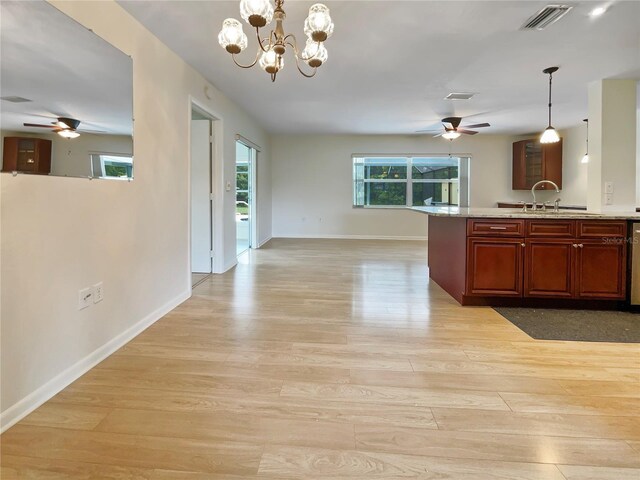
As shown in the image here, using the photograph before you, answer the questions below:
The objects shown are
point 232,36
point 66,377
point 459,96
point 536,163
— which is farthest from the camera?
point 536,163

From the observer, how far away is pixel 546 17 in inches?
108

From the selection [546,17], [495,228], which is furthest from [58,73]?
[495,228]

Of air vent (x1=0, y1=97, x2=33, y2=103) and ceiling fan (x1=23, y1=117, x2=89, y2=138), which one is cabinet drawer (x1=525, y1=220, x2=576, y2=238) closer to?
ceiling fan (x1=23, y1=117, x2=89, y2=138)

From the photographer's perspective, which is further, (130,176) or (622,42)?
(622,42)

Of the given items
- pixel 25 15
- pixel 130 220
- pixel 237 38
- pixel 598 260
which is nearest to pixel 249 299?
pixel 130 220

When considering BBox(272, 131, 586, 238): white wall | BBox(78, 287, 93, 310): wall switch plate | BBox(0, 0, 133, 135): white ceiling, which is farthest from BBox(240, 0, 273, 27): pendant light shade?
BBox(272, 131, 586, 238): white wall

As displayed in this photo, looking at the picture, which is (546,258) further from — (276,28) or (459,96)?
(276,28)

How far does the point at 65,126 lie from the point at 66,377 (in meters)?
1.37

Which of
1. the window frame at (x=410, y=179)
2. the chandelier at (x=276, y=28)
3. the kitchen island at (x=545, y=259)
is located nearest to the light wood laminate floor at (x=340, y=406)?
the kitchen island at (x=545, y=259)

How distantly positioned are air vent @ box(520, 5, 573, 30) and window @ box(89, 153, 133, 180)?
304 cm

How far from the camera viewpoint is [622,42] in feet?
10.6

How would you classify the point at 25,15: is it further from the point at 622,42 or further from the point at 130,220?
the point at 622,42

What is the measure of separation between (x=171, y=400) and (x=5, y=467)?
65 cm

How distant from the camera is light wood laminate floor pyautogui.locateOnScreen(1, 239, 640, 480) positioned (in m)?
1.47
